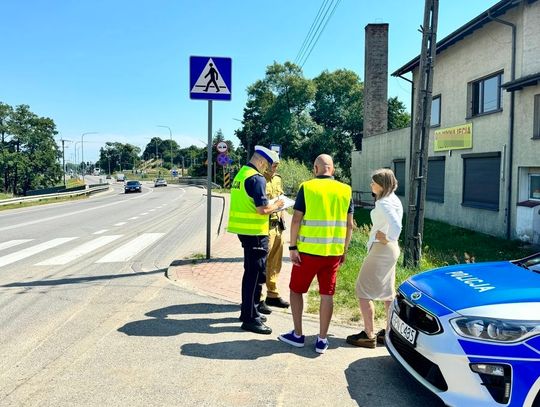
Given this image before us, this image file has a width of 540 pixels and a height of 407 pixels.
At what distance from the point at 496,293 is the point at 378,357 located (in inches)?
57.1

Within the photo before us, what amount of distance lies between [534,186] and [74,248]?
41.8 feet

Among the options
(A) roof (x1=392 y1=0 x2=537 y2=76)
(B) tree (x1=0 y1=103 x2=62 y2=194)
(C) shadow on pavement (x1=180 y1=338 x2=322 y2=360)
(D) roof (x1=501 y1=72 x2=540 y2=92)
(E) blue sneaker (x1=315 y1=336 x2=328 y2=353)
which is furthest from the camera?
(B) tree (x1=0 y1=103 x2=62 y2=194)

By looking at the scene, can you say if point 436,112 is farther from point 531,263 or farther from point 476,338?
point 476,338

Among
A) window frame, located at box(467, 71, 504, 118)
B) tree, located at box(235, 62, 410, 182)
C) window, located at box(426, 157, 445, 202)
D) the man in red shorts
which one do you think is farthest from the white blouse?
tree, located at box(235, 62, 410, 182)

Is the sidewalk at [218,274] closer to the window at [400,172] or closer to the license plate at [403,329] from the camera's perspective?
the license plate at [403,329]

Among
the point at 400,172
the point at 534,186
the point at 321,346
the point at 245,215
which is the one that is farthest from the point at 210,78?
the point at 400,172

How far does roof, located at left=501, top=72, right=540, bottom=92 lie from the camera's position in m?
12.3

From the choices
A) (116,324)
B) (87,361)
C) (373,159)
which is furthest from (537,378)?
(373,159)

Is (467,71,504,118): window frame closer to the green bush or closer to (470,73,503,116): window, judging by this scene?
(470,73,503,116): window

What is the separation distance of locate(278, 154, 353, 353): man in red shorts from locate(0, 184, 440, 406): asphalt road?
465 millimetres

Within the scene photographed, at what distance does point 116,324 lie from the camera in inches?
190

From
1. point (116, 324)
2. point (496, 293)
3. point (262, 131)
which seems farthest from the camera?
point (262, 131)

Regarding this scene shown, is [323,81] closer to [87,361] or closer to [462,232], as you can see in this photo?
[462,232]

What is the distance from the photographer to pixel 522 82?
12781mm
